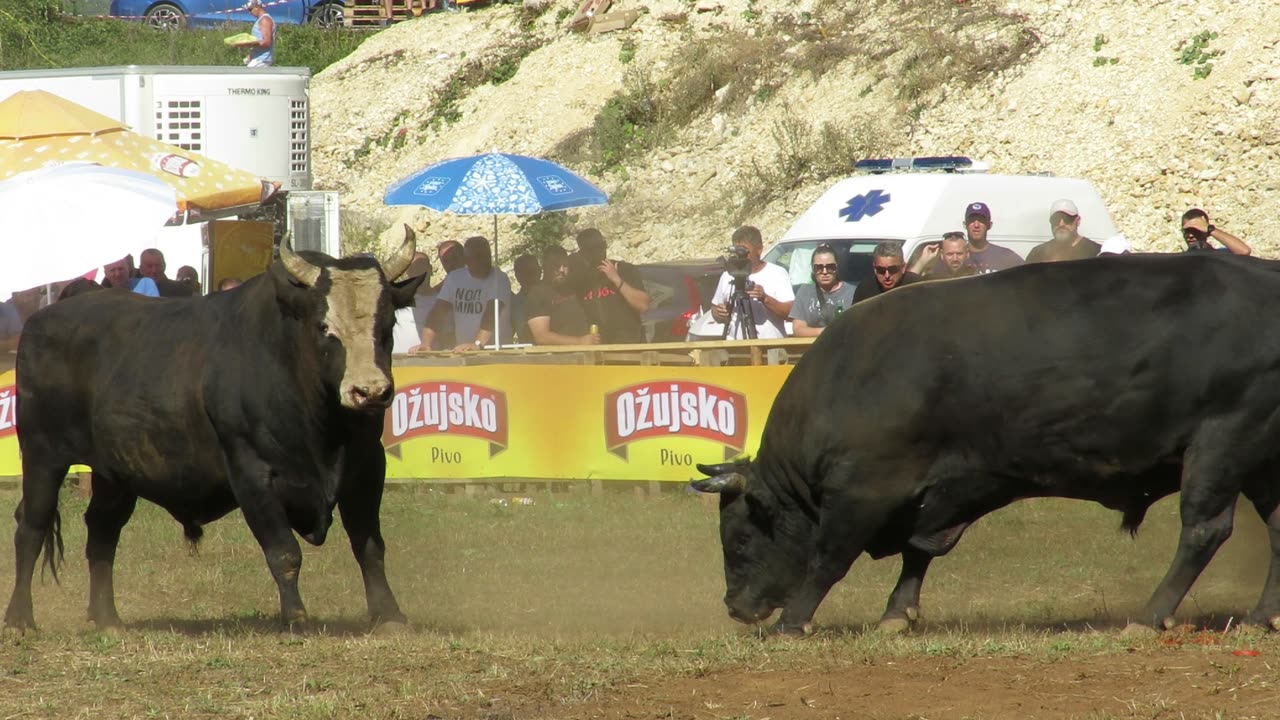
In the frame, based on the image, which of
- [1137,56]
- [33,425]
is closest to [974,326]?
[33,425]

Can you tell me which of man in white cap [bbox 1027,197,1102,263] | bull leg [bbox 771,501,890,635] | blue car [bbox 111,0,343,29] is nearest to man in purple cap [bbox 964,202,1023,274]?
man in white cap [bbox 1027,197,1102,263]

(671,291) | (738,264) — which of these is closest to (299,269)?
(738,264)

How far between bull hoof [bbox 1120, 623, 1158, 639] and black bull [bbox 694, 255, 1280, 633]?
8 cm

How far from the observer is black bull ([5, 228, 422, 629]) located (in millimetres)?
8578

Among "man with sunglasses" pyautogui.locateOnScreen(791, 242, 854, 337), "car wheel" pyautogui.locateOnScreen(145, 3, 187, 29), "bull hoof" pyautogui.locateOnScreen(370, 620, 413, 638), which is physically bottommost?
"bull hoof" pyautogui.locateOnScreen(370, 620, 413, 638)

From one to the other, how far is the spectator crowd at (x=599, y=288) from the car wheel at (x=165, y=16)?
27.6m

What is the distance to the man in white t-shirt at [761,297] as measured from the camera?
14.3 m

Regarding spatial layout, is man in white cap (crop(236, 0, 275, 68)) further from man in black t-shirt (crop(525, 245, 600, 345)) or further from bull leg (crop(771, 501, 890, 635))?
bull leg (crop(771, 501, 890, 635))

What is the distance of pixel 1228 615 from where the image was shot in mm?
9078

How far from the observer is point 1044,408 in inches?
320

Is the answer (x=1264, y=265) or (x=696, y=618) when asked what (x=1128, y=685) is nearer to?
(x=1264, y=265)

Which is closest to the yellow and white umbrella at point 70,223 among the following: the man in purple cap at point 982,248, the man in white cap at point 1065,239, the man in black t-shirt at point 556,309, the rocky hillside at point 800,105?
the man in black t-shirt at point 556,309

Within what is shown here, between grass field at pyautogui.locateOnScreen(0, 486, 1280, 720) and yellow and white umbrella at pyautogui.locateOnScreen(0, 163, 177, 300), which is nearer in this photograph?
grass field at pyautogui.locateOnScreen(0, 486, 1280, 720)

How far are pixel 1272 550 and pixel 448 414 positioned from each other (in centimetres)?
777
